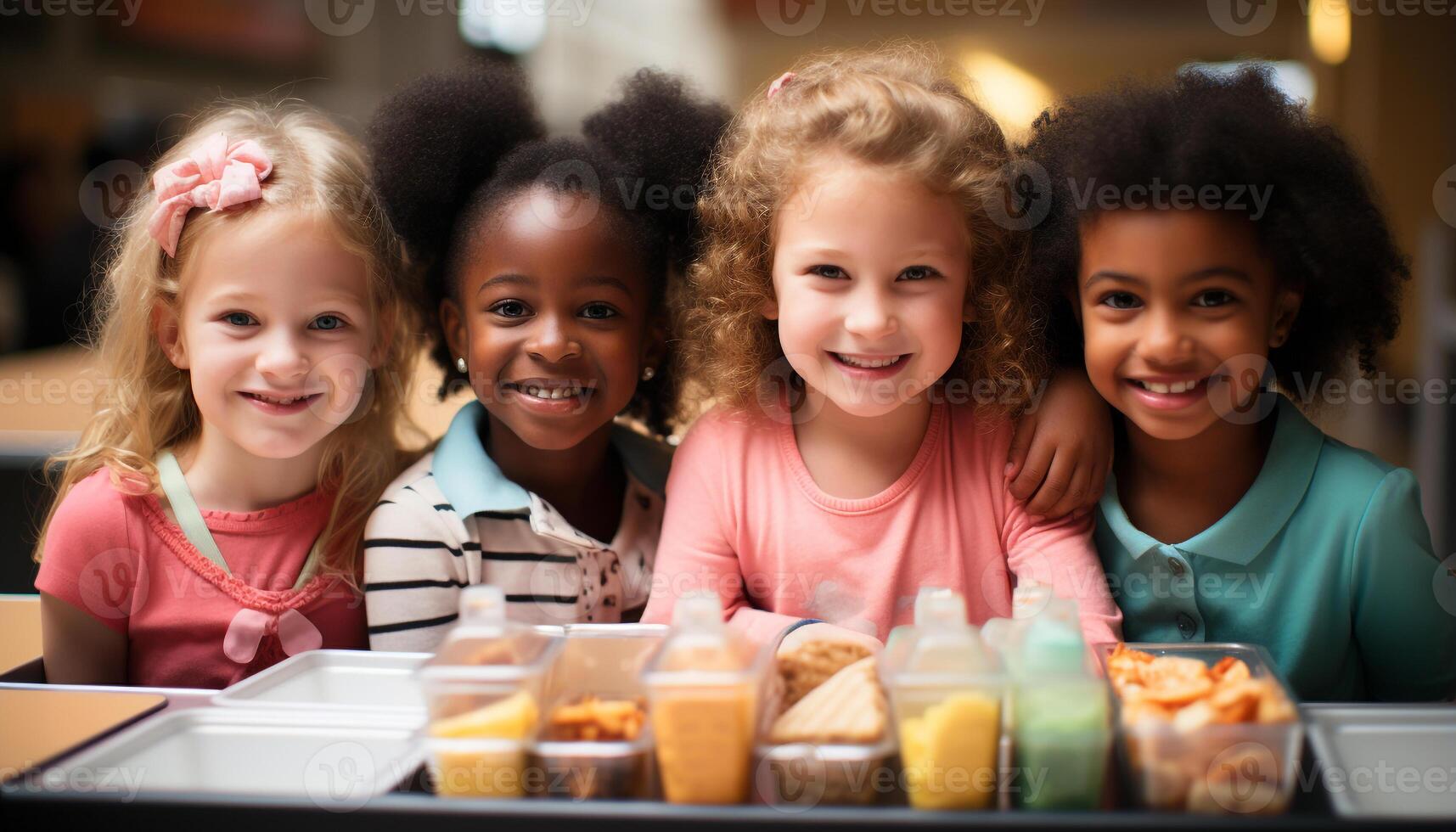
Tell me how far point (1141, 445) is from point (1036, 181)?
349 mm

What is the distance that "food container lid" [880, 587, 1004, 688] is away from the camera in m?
0.95

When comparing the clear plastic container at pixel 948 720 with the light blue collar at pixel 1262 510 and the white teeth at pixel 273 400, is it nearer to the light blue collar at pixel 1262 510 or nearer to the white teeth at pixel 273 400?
the light blue collar at pixel 1262 510

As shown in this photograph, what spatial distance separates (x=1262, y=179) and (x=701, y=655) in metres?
0.81

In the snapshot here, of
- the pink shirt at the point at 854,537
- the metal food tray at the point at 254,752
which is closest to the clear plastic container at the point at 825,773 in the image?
the metal food tray at the point at 254,752

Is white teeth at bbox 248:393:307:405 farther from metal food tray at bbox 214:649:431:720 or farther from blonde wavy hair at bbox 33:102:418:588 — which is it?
metal food tray at bbox 214:649:431:720

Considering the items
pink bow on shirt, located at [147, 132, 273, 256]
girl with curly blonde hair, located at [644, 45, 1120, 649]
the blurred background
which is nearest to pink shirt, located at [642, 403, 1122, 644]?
girl with curly blonde hair, located at [644, 45, 1120, 649]

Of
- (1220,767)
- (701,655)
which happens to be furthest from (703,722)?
(1220,767)

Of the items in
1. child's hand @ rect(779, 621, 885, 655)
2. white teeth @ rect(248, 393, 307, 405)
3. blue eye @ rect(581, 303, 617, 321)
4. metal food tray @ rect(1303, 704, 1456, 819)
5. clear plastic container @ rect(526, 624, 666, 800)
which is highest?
blue eye @ rect(581, 303, 617, 321)

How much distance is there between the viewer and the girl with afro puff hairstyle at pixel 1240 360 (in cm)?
126

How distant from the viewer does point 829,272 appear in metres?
1.36

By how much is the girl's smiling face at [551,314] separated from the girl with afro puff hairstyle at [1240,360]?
53cm

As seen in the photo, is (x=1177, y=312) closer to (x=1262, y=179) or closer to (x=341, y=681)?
(x=1262, y=179)

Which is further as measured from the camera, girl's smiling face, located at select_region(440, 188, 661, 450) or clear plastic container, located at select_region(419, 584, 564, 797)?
girl's smiling face, located at select_region(440, 188, 661, 450)

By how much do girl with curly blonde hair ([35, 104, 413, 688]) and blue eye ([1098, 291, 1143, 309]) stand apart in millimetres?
911
